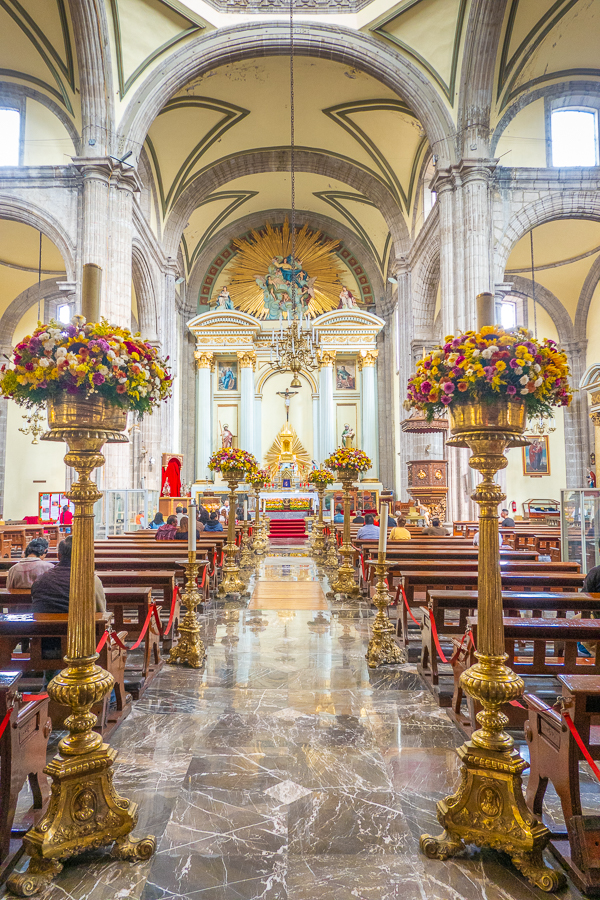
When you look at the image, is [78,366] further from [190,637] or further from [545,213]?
[545,213]

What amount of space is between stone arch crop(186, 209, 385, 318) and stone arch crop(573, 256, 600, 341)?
23.8 ft

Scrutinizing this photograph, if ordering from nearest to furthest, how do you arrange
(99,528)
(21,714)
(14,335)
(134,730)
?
(21,714)
(134,730)
(99,528)
(14,335)

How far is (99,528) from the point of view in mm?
11844

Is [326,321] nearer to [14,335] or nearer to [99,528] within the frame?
[14,335]

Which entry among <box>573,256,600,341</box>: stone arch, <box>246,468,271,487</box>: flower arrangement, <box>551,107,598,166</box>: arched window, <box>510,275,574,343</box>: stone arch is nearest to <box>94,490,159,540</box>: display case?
<box>246,468,271,487</box>: flower arrangement

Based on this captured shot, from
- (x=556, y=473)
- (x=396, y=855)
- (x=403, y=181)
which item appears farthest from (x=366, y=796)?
(x=556, y=473)

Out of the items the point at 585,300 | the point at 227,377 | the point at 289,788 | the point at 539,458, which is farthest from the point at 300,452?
the point at 289,788

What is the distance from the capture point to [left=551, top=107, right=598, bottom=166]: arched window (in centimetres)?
1343

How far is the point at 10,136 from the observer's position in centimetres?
1338

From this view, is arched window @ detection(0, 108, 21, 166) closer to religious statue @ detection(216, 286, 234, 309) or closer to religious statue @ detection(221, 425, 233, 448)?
religious statue @ detection(216, 286, 234, 309)

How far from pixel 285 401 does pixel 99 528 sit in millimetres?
13516

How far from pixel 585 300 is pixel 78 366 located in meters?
19.9

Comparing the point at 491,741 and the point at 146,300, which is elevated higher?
the point at 146,300


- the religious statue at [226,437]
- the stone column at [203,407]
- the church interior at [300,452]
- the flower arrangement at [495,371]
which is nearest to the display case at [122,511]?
the church interior at [300,452]
